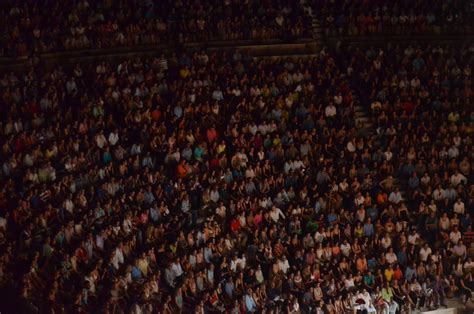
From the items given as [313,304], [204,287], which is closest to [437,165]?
[313,304]

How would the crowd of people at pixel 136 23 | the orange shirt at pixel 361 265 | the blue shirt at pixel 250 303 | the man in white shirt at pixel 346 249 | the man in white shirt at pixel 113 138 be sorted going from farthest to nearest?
the crowd of people at pixel 136 23 → the man in white shirt at pixel 113 138 → the man in white shirt at pixel 346 249 → the orange shirt at pixel 361 265 → the blue shirt at pixel 250 303

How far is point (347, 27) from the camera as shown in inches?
1092

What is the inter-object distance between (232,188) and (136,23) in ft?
22.4

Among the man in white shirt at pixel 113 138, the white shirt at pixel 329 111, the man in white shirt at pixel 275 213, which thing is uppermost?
the man in white shirt at pixel 113 138

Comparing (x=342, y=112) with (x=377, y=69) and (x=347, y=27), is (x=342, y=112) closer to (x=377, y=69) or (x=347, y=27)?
(x=377, y=69)

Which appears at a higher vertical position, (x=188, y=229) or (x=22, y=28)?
(x=22, y=28)

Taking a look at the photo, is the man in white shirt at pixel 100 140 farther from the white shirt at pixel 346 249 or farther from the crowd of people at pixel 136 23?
the white shirt at pixel 346 249

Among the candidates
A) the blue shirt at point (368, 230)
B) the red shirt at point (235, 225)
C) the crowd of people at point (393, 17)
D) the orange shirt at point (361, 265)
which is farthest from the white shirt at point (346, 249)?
the crowd of people at point (393, 17)

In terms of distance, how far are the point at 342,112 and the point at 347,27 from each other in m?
4.61

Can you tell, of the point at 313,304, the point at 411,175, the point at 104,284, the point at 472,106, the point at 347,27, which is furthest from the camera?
the point at 347,27

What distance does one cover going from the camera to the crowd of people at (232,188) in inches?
721

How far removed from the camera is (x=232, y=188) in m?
21.2

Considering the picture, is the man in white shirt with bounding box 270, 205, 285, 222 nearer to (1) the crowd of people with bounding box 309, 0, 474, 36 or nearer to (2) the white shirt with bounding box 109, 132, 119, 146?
(2) the white shirt with bounding box 109, 132, 119, 146

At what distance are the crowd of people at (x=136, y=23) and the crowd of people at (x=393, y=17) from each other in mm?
1039
